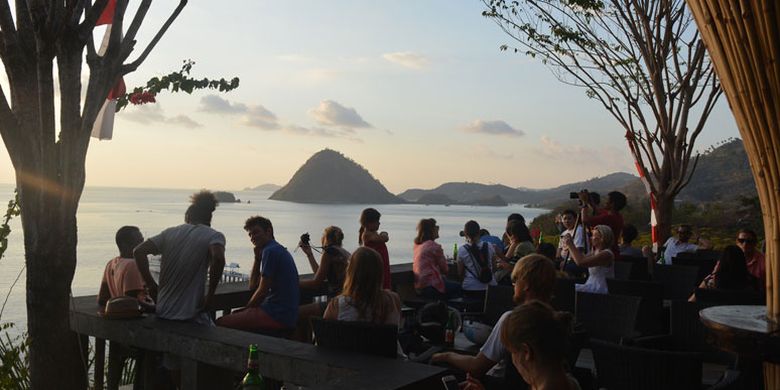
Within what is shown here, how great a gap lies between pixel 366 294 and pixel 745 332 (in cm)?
229

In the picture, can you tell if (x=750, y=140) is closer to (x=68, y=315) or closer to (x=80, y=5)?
(x=80, y=5)

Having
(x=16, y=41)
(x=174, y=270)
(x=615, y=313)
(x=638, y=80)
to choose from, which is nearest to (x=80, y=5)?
(x=16, y=41)

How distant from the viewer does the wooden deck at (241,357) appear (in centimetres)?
335

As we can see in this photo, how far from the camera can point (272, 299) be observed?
17.7 feet

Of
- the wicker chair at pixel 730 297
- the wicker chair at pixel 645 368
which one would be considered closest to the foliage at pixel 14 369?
the wicker chair at pixel 645 368

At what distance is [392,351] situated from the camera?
12.1ft

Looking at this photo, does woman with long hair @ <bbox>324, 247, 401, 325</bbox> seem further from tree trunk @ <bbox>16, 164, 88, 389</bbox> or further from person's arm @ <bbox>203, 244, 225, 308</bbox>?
tree trunk @ <bbox>16, 164, 88, 389</bbox>

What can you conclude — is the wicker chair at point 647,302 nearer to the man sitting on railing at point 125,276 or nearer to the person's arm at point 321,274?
the person's arm at point 321,274

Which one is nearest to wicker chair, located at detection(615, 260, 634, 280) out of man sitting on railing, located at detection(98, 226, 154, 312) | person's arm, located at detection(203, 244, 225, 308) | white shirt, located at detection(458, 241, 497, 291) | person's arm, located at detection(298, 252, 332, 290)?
white shirt, located at detection(458, 241, 497, 291)

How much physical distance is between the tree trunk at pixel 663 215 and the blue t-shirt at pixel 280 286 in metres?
8.51

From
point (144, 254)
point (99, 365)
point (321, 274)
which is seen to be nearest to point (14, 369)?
point (99, 365)

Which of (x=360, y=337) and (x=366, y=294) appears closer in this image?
(x=360, y=337)

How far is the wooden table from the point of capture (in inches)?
105

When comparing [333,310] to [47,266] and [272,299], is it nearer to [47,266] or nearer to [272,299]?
[272,299]
